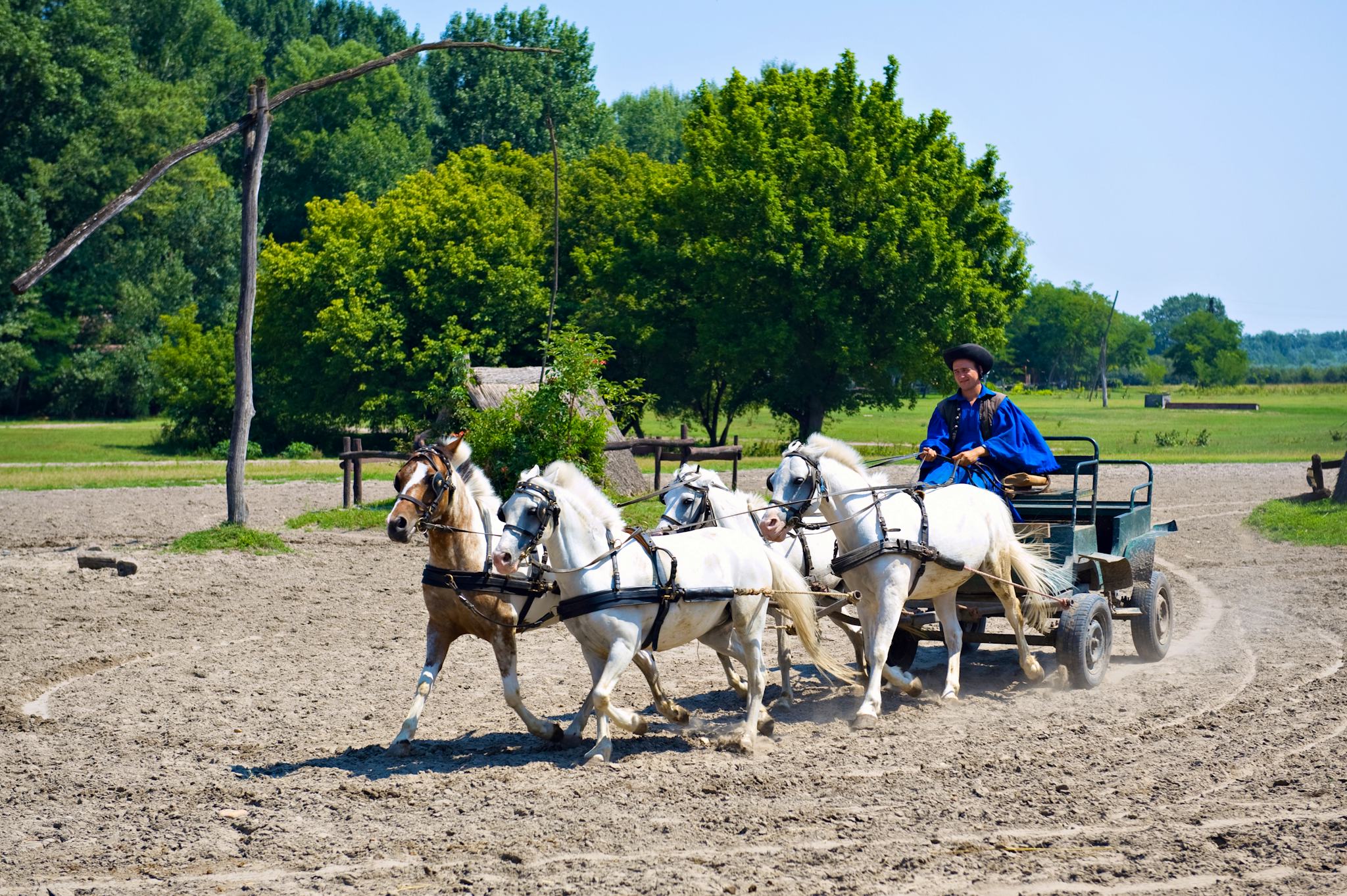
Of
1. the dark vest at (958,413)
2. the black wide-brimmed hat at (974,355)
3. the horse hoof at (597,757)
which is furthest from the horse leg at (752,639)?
the black wide-brimmed hat at (974,355)

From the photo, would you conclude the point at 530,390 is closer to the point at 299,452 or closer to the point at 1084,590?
the point at 1084,590

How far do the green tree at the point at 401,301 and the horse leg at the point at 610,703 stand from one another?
2503 centimetres

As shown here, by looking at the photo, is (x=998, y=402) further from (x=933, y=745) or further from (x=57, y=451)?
(x=57, y=451)

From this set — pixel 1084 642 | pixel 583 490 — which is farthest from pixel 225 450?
pixel 1084 642

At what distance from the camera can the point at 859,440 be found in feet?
140

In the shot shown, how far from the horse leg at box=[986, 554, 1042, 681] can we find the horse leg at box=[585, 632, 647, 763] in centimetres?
324

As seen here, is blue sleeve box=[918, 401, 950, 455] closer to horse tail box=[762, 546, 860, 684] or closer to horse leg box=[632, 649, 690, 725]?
horse tail box=[762, 546, 860, 684]

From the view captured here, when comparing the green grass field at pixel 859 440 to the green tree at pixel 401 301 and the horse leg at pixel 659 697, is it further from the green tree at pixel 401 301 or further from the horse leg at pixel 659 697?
the horse leg at pixel 659 697

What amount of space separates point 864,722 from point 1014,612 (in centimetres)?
A: 189

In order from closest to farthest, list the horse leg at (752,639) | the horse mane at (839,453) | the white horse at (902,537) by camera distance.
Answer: the horse leg at (752,639) → the white horse at (902,537) → the horse mane at (839,453)

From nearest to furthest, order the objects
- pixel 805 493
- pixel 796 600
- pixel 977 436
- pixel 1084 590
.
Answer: pixel 796 600 → pixel 805 493 → pixel 977 436 → pixel 1084 590

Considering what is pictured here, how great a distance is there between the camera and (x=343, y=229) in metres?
41.0

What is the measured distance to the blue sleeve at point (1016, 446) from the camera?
32.1 feet

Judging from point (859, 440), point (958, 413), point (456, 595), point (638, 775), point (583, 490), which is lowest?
point (638, 775)
